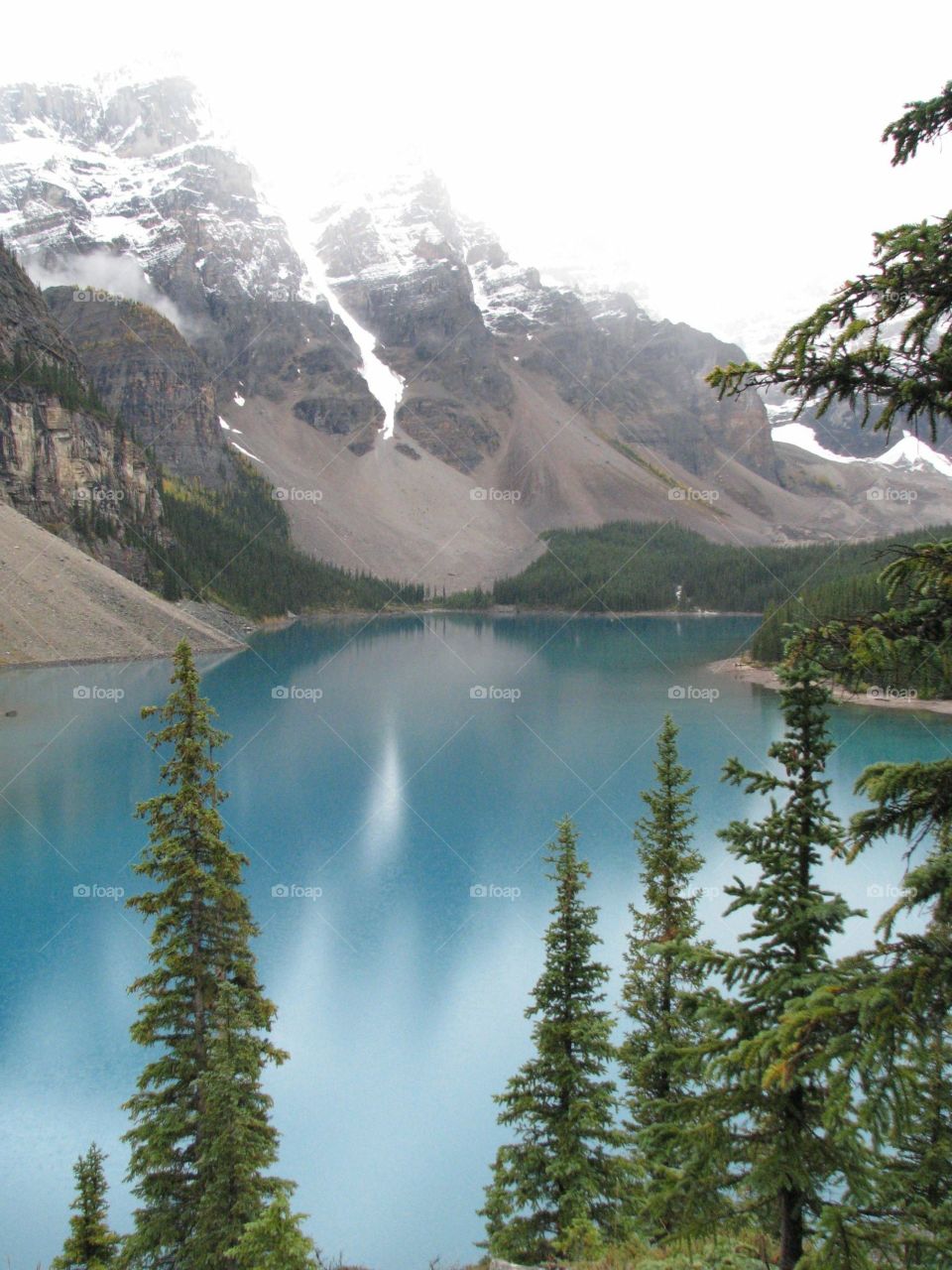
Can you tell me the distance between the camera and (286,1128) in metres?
17.4

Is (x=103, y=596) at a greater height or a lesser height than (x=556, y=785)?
greater

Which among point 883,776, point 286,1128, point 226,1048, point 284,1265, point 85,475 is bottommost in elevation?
point 286,1128

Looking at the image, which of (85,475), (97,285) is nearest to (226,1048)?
(85,475)

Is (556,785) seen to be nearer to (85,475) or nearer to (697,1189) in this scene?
(697,1189)

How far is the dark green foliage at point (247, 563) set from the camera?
379ft

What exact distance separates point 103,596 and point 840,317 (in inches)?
3324

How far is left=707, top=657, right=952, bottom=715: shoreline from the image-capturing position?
2281 inches

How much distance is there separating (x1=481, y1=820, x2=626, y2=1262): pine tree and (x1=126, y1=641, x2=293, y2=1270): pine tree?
335 centimetres
